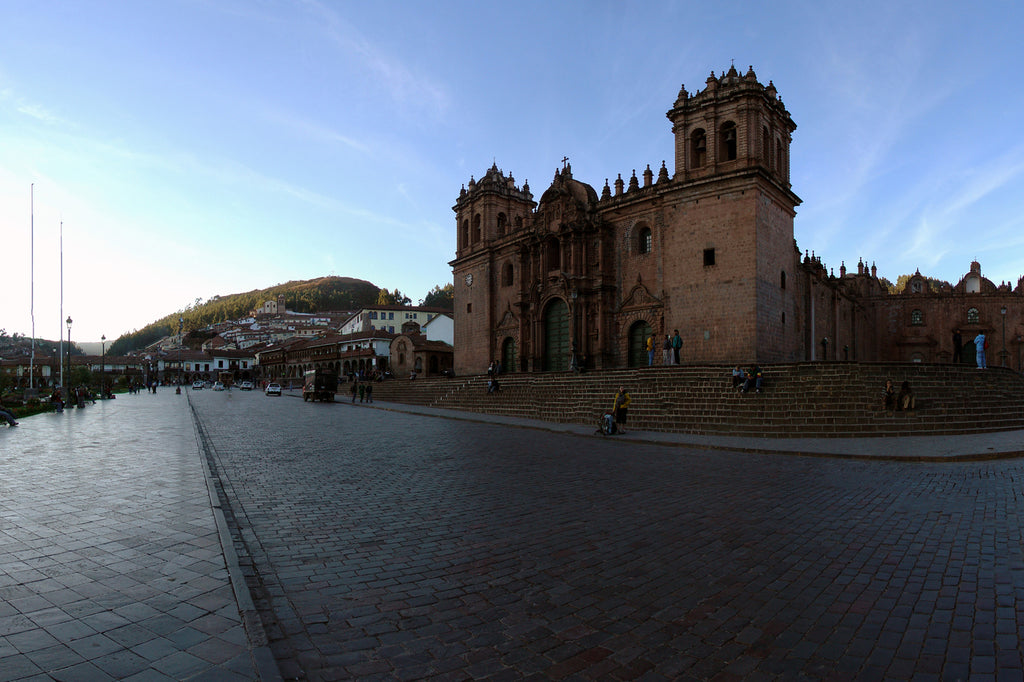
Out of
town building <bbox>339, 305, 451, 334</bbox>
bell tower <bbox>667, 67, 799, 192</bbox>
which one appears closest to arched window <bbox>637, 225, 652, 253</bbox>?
bell tower <bbox>667, 67, 799, 192</bbox>

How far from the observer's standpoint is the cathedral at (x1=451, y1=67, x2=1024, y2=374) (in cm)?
2591

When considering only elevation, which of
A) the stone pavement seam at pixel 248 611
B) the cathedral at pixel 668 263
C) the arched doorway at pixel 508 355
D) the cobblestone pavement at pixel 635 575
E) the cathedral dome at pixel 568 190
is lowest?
the cobblestone pavement at pixel 635 575

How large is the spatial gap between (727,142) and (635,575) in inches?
1112

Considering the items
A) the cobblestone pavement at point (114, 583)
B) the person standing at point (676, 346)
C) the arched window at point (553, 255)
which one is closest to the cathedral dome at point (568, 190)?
the arched window at point (553, 255)

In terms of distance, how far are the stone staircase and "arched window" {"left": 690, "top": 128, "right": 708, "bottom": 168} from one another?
13.5m

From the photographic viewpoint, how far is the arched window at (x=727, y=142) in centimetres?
2712

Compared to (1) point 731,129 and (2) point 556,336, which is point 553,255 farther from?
(1) point 731,129

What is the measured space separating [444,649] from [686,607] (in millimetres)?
1705

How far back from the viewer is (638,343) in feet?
98.6

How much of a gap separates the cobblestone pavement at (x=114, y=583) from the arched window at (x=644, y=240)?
87.3 ft

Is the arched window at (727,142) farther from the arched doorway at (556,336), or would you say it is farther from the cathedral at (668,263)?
the arched doorway at (556,336)

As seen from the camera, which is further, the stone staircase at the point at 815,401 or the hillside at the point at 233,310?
the hillside at the point at 233,310

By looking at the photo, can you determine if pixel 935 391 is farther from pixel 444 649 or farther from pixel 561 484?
pixel 444 649

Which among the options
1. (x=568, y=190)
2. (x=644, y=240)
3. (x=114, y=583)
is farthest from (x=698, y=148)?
(x=114, y=583)
